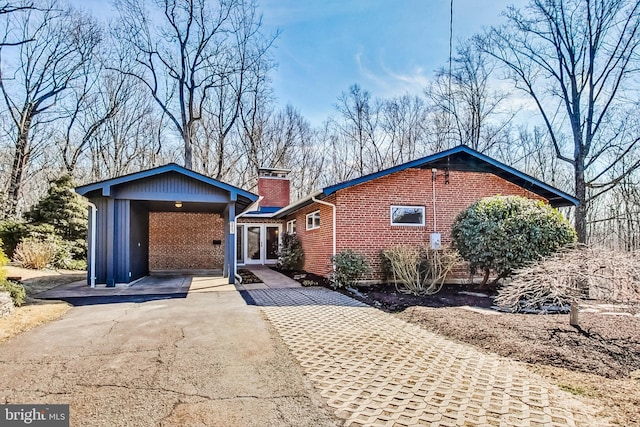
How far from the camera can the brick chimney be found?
70.4 feet

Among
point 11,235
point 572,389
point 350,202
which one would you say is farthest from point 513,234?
point 11,235

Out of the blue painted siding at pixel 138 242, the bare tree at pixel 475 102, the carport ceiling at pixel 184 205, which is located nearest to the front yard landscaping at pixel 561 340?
the carport ceiling at pixel 184 205

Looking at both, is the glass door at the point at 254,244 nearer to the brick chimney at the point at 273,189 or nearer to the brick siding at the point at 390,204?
the brick chimney at the point at 273,189

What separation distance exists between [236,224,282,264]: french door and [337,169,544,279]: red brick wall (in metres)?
8.81

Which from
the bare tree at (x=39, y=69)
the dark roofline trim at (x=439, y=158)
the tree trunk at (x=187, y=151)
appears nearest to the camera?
the dark roofline trim at (x=439, y=158)

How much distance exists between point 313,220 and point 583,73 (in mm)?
14215

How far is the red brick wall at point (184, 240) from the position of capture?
17.2 metres

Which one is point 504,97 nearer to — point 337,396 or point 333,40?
point 333,40

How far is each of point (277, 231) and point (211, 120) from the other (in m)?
10.3

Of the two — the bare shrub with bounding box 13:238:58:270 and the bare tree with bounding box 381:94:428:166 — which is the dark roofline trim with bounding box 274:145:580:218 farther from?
the bare tree with bounding box 381:94:428:166

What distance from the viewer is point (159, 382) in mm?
3869

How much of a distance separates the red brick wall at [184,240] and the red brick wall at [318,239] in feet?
13.5

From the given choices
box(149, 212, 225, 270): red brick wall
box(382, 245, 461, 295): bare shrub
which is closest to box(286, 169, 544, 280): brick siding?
box(382, 245, 461, 295): bare shrub

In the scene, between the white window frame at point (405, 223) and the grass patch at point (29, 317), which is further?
the white window frame at point (405, 223)
